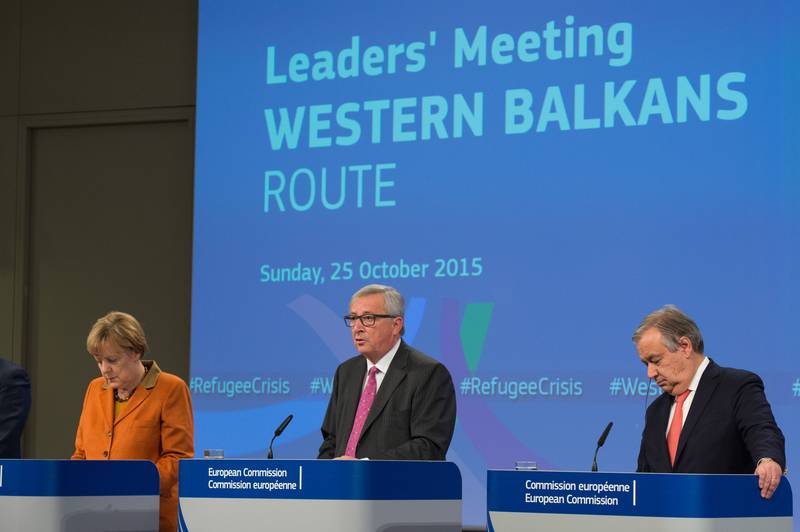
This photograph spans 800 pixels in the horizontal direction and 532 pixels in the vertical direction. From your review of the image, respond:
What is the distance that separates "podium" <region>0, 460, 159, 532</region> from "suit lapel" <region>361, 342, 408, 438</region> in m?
0.81

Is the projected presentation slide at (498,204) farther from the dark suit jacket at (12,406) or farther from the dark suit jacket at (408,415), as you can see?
the dark suit jacket at (12,406)

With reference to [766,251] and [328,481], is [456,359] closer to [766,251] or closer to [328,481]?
[766,251]

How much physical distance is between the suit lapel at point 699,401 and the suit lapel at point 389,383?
956mm

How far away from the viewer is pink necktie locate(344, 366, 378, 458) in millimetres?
4121

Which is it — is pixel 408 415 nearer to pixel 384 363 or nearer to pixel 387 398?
pixel 387 398

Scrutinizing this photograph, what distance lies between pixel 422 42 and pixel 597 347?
5.76 ft

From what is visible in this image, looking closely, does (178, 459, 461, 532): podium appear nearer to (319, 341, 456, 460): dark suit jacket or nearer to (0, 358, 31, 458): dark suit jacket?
(319, 341, 456, 460): dark suit jacket

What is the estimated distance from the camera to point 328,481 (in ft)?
10.7

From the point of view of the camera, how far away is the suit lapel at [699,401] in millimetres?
3641

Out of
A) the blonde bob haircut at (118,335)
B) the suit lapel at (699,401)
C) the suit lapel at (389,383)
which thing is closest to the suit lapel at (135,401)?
the blonde bob haircut at (118,335)

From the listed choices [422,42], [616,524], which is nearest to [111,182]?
[422,42]

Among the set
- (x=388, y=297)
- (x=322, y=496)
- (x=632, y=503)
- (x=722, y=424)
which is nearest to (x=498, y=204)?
(x=388, y=297)

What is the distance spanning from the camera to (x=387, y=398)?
4094 millimetres

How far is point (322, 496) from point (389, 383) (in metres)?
0.91
